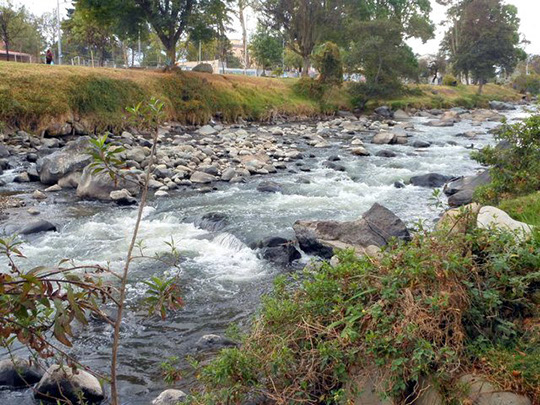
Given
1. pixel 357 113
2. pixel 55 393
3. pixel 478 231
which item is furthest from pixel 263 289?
pixel 357 113

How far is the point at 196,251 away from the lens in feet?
33.0

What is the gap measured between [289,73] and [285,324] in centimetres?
7081

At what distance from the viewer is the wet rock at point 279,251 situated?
9.41 m

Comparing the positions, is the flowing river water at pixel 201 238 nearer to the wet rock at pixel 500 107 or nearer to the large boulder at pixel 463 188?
the large boulder at pixel 463 188

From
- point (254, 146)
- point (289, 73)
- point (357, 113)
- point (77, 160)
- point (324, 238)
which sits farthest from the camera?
point (289, 73)

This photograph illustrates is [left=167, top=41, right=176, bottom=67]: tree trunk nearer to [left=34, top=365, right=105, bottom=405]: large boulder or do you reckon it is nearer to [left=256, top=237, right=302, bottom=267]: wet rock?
[left=256, top=237, right=302, bottom=267]: wet rock

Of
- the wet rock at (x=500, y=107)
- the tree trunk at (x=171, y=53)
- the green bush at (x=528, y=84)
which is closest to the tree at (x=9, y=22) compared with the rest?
the tree trunk at (x=171, y=53)

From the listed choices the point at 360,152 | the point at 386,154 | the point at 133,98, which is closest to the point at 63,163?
the point at 360,152

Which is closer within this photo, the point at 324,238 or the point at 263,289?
the point at 263,289

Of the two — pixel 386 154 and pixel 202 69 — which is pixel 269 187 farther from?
pixel 202 69

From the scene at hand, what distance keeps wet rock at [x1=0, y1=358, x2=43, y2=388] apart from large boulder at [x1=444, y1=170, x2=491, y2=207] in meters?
9.36

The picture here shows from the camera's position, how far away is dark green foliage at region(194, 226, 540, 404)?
12.7ft

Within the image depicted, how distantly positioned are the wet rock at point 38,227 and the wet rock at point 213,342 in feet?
20.6

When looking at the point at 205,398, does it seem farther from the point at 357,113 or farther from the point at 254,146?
the point at 357,113
